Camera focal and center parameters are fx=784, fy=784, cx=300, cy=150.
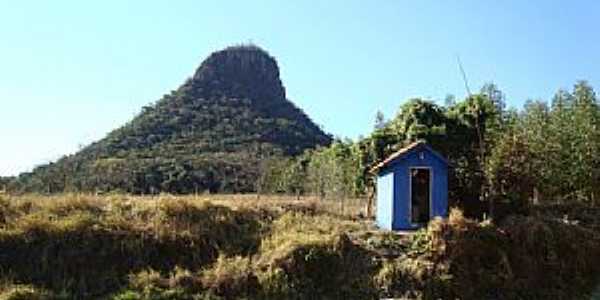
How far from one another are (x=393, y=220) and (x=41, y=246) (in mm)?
8699

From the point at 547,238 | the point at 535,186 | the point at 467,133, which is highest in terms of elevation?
the point at 467,133

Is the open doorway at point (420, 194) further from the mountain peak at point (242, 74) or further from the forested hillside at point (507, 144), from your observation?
the mountain peak at point (242, 74)

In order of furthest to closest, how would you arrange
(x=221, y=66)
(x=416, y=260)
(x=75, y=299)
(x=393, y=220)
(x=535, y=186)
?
(x=221, y=66), (x=535, y=186), (x=393, y=220), (x=416, y=260), (x=75, y=299)

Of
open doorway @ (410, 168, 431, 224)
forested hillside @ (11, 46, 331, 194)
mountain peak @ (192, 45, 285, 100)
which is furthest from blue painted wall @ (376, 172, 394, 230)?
mountain peak @ (192, 45, 285, 100)

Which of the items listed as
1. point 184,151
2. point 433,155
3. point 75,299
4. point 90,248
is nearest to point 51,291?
point 75,299

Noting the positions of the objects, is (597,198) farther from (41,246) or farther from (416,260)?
(41,246)

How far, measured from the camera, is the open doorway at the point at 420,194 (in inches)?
821

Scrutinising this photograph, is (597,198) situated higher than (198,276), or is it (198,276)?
(597,198)

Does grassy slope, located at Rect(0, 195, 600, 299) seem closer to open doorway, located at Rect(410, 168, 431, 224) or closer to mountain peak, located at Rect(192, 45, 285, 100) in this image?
open doorway, located at Rect(410, 168, 431, 224)

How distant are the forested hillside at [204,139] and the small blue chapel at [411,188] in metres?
14.0

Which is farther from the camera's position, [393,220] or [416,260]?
[393,220]

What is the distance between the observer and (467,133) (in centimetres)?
2470

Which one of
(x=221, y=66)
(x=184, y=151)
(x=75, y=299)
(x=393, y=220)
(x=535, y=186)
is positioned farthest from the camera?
(x=221, y=66)

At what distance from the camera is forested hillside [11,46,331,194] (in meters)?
39.4
